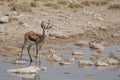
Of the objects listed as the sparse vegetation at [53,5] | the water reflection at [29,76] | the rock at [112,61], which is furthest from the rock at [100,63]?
the sparse vegetation at [53,5]

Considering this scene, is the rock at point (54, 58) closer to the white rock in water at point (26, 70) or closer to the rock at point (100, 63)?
the rock at point (100, 63)

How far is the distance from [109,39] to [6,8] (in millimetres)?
8592

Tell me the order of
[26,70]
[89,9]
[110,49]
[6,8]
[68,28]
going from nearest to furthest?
[26,70]
[110,49]
[68,28]
[6,8]
[89,9]

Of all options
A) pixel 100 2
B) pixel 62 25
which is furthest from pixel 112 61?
pixel 100 2

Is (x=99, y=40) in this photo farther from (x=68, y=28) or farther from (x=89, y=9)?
(x=89, y=9)

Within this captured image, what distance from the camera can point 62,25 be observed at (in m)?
24.2

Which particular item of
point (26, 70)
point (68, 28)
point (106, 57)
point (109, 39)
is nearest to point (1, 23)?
point (68, 28)

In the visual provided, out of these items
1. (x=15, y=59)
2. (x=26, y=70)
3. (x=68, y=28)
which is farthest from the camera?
(x=68, y=28)

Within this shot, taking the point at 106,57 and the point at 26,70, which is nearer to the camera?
the point at 26,70

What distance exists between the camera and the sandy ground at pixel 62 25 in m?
21.0

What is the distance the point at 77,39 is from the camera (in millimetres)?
21938

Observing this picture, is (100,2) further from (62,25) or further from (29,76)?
(29,76)

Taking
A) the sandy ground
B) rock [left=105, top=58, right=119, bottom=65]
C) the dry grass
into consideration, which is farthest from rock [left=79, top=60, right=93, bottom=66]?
the dry grass

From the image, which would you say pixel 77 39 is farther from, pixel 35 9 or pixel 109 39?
pixel 35 9
